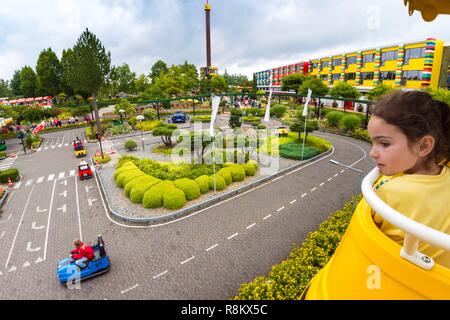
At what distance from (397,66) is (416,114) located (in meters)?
47.4

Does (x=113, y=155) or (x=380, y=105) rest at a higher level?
(x=380, y=105)

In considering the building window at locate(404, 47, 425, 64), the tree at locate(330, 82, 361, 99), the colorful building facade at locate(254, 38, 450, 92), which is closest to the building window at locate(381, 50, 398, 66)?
the colorful building facade at locate(254, 38, 450, 92)

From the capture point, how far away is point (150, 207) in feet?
47.4

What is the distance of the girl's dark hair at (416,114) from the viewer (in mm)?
1448

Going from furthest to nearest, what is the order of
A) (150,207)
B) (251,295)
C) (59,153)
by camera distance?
(59,153)
(150,207)
(251,295)

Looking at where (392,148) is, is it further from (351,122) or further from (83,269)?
(351,122)

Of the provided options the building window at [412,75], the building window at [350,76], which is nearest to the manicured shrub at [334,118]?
the building window at [412,75]

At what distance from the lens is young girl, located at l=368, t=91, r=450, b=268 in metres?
1.39

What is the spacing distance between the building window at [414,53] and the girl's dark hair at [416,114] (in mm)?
45579

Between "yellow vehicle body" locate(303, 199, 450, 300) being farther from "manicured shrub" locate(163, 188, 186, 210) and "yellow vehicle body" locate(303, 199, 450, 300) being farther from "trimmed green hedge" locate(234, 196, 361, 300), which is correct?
"manicured shrub" locate(163, 188, 186, 210)

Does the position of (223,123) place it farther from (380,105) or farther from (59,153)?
(380,105)

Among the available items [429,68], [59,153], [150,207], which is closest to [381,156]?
[150,207]

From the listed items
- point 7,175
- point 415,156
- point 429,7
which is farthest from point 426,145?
point 7,175

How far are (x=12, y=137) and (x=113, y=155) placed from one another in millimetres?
22925
